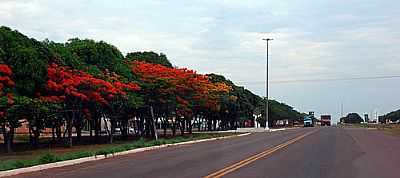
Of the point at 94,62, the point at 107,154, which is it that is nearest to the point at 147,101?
the point at 94,62

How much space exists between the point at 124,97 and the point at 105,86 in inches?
143

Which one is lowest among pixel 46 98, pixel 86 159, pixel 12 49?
pixel 86 159

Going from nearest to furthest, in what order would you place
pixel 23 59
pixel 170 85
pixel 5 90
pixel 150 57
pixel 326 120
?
pixel 5 90 < pixel 23 59 < pixel 170 85 < pixel 150 57 < pixel 326 120

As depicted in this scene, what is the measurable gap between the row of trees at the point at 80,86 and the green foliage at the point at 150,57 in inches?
3.7

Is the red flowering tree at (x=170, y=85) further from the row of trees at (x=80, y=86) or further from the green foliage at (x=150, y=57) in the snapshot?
the green foliage at (x=150, y=57)

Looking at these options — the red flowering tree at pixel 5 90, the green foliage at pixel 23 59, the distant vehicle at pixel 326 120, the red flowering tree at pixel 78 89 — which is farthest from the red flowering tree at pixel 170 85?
the distant vehicle at pixel 326 120

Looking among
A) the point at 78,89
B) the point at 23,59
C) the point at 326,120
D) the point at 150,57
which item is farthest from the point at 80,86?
the point at 326,120

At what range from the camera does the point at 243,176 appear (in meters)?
17.1

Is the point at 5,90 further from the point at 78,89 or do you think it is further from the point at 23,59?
the point at 78,89

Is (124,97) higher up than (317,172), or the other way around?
(124,97)

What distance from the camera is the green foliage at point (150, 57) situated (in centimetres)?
6041

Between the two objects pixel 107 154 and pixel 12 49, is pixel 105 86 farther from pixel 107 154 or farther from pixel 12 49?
pixel 107 154

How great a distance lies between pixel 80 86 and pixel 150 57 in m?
23.7

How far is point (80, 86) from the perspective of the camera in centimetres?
3788
